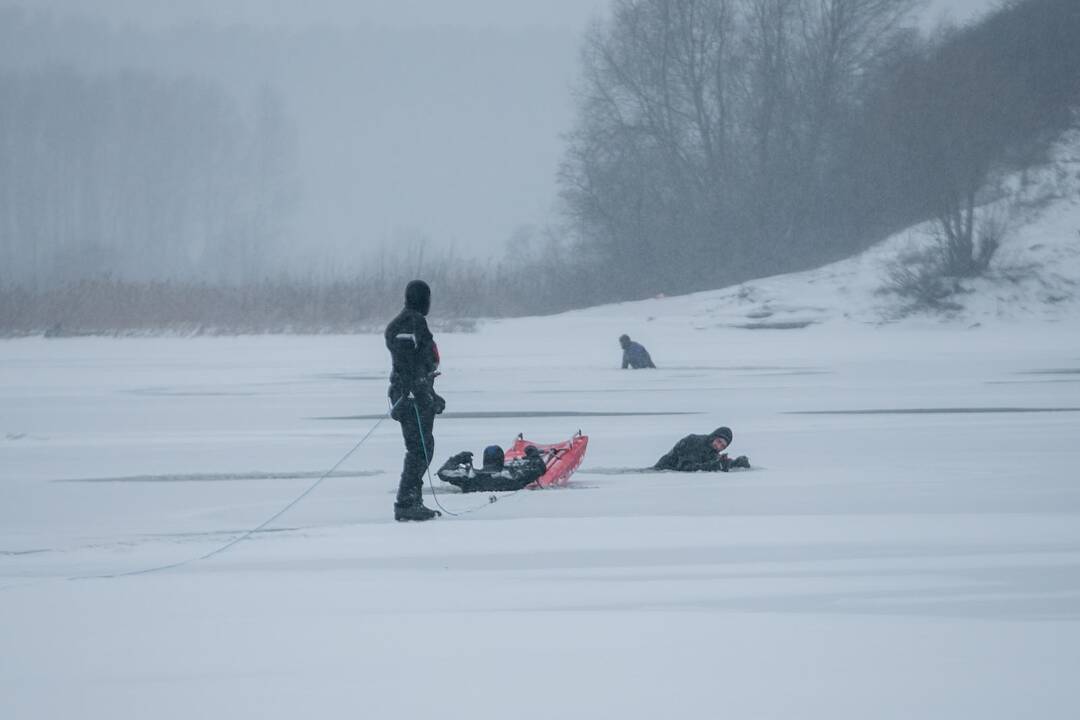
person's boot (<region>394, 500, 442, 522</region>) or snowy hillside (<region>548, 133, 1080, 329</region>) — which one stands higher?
snowy hillside (<region>548, 133, 1080, 329</region>)

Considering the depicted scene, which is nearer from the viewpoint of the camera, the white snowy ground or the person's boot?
the white snowy ground

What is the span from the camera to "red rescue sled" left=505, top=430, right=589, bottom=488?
37.9 ft

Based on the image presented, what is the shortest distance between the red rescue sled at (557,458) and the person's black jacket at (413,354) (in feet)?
6.38

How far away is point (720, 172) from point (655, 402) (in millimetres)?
34142

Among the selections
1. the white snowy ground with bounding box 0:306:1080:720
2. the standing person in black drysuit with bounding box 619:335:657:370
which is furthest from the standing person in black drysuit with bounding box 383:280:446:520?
→ the standing person in black drysuit with bounding box 619:335:657:370

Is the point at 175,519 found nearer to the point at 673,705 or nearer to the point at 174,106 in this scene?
the point at 673,705

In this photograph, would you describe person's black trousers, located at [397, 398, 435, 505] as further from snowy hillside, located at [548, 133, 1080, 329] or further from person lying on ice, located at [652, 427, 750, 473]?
snowy hillside, located at [548, 133, 1080, 329]

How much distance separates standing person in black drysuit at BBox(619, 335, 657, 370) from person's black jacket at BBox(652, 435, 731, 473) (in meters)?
12.3

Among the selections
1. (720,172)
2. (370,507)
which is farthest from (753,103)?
(370,507)

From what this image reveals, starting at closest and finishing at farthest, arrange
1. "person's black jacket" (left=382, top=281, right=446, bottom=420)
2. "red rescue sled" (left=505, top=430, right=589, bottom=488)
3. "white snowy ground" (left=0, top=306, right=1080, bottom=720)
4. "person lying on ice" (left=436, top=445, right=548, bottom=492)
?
"white snowy ground" (left=0, top=306, right=1080, bottom=720), "person's black jacket" (left=382, top=281, right=446, bottom=420), "person lying on ice" (left=436, top=445, right=548, bottom=492), "red rescue sled" (left=505, top=430, right=589, bottom=488)

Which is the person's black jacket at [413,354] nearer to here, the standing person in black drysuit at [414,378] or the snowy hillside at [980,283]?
the standing person in black drysuit at [414,378]

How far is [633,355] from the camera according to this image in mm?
25141

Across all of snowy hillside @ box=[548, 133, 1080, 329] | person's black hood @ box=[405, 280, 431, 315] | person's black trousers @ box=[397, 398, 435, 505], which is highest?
snowy hillside @ box=[548, 133, 1080, 329]

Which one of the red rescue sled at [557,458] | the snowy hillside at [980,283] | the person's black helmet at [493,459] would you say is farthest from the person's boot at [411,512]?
the snowy hillside at [980,283]
